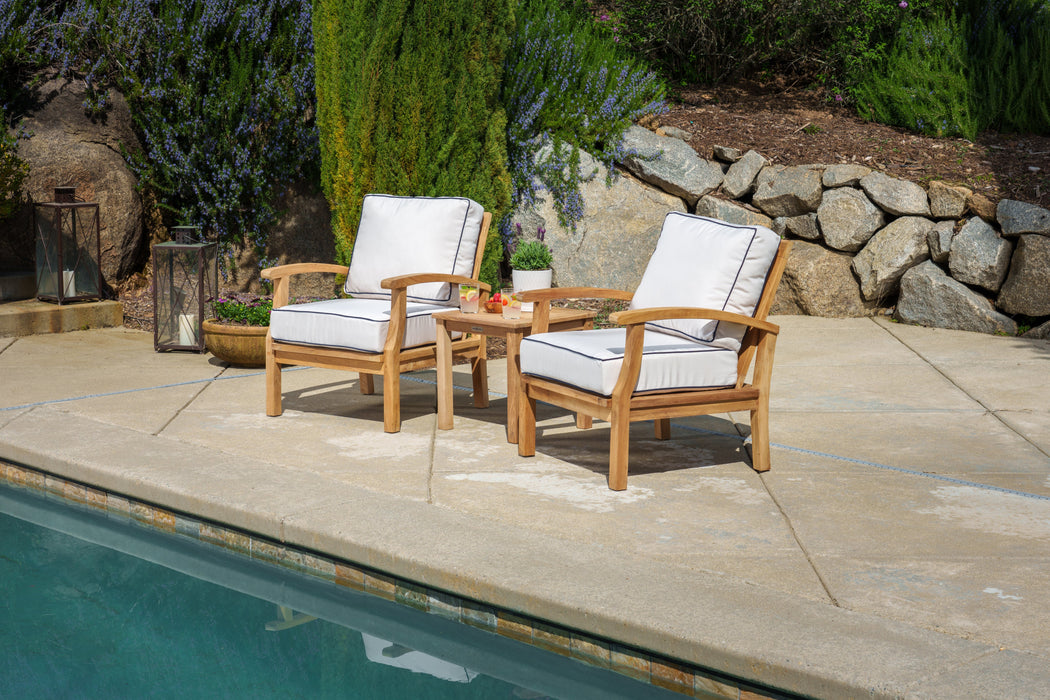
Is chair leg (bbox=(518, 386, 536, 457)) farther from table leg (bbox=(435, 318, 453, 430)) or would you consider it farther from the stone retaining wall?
the stone retaining wall

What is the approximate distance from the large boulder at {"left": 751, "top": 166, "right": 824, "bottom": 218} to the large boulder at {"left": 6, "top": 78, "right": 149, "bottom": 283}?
15.7ft

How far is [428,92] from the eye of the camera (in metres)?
7.14

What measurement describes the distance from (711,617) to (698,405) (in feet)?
4.96

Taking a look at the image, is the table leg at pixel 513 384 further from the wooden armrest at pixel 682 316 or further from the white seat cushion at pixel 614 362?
the wooden armrest at pixel 682 316

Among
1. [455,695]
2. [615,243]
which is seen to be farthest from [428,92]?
[455,695]

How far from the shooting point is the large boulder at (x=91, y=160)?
778 cm

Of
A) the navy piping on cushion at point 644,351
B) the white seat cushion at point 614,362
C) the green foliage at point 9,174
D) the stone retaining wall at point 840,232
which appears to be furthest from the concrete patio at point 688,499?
the green foliage at point 9,174

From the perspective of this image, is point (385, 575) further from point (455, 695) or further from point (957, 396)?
point (957, 396)

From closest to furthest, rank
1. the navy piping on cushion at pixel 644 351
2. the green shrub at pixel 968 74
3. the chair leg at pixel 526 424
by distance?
the navy piping on cushion at pixel 644 351
the chair leg at pixel 526 424
the green shrub at pixel 968 74

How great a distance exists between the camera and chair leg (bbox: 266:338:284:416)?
5074 millimetres

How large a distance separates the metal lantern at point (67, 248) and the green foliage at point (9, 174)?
0.60 feet

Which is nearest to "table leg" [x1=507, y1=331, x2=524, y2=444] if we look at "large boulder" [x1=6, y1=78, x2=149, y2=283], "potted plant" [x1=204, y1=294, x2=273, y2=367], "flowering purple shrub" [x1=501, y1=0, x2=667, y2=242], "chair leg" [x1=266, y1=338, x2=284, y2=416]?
"chair leg" [x1=266, y1=338, x2=284, y2=416]

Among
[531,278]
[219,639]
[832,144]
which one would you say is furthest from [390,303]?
[832,144]

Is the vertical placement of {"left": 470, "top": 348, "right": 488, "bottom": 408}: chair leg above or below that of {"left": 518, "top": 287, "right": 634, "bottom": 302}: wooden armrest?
below
